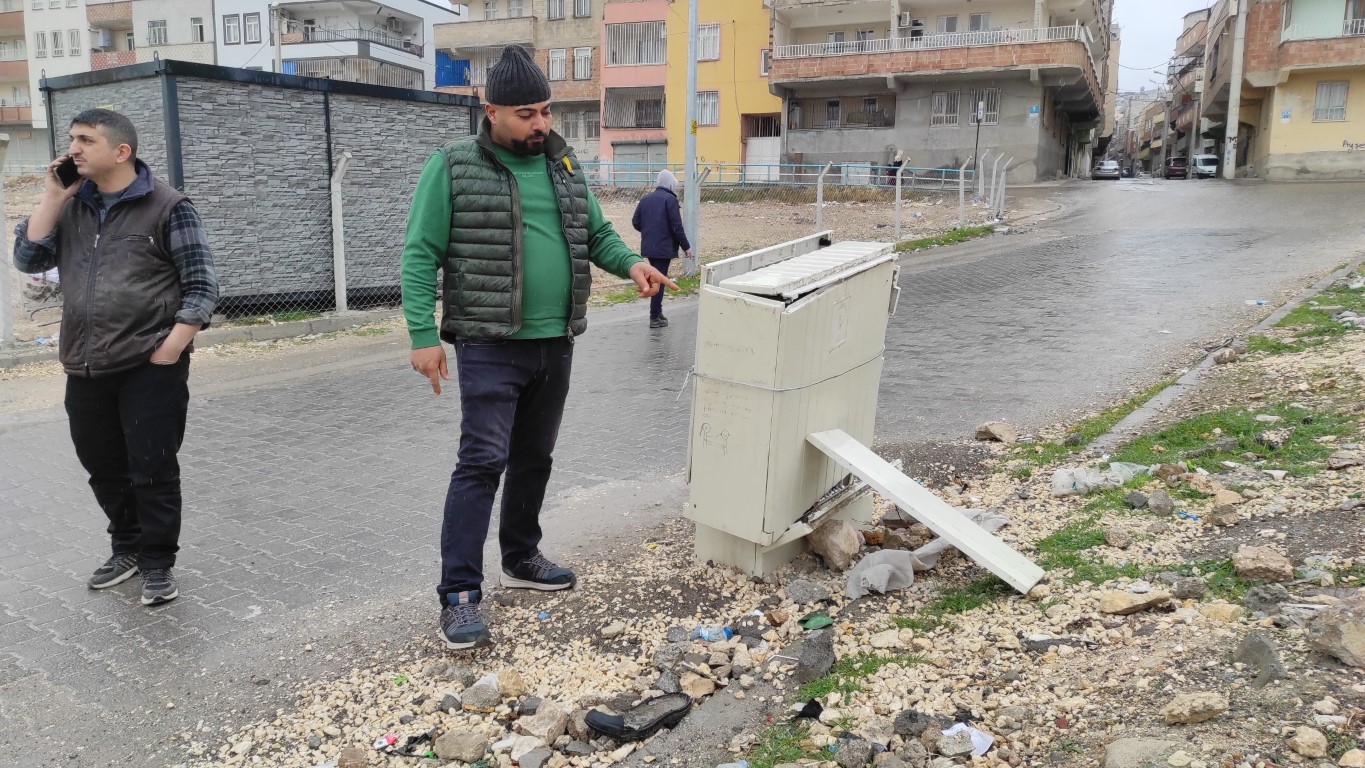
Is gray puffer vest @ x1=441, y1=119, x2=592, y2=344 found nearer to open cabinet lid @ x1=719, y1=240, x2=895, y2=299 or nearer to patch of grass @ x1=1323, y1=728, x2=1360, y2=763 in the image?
open cabinet lid @ x1=719, y1=240, x2=895, y2=299

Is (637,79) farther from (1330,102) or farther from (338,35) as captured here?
(1330,102)

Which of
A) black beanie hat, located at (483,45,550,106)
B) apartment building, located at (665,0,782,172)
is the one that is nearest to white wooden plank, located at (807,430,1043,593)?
black beanie hat, located at (483,45,550,106)

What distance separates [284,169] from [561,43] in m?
38.1

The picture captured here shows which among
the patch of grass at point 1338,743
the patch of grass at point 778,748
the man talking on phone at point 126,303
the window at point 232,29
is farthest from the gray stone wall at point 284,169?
the window at point 232,29

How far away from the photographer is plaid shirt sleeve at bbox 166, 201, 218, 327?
12.8 ft

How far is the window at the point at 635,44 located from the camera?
42781 millimetres

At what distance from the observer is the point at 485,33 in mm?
48281

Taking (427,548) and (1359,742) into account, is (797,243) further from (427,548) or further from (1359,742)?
(1359,742)

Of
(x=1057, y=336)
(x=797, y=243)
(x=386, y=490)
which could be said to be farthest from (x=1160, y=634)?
(x=1057, y=336)

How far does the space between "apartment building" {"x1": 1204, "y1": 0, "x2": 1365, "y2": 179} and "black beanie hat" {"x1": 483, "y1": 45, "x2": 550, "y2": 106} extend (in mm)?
40273

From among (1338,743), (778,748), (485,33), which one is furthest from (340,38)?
(1338,743)

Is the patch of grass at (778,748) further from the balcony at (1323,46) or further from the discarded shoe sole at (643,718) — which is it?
the balcony at (1323,46)

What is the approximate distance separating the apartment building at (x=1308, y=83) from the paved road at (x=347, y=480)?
27956 mm

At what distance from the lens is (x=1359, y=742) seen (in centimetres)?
223
